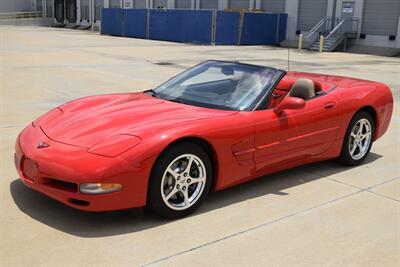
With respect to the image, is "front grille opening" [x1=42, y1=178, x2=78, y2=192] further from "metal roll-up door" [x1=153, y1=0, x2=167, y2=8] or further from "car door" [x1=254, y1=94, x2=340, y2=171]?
"metal roll-up door" [x1=153, y1=0, x2=167, y2=8]

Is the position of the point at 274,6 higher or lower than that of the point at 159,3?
lower

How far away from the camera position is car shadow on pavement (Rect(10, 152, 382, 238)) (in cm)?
364

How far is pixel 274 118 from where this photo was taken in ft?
14.7

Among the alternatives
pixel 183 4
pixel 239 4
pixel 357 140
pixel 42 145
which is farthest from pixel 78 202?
pixel 183 4

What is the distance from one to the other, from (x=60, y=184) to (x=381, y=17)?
31.2 metres

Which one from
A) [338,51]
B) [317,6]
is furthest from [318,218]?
[317,6]

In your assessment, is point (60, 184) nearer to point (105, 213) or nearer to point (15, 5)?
point (105, 213)

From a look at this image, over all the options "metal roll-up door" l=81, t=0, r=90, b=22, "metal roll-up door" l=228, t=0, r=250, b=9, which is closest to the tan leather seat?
"metal roll-up door" l=228, t=0, r=250, b=9

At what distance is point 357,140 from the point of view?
5.55 meters

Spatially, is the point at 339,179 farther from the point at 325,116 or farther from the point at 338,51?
the point at 338,51

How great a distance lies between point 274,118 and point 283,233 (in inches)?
46.7

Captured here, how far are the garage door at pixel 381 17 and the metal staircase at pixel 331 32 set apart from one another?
756 millimetres

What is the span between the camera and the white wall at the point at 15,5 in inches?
2872

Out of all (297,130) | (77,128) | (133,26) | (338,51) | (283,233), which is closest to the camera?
(283,233)
